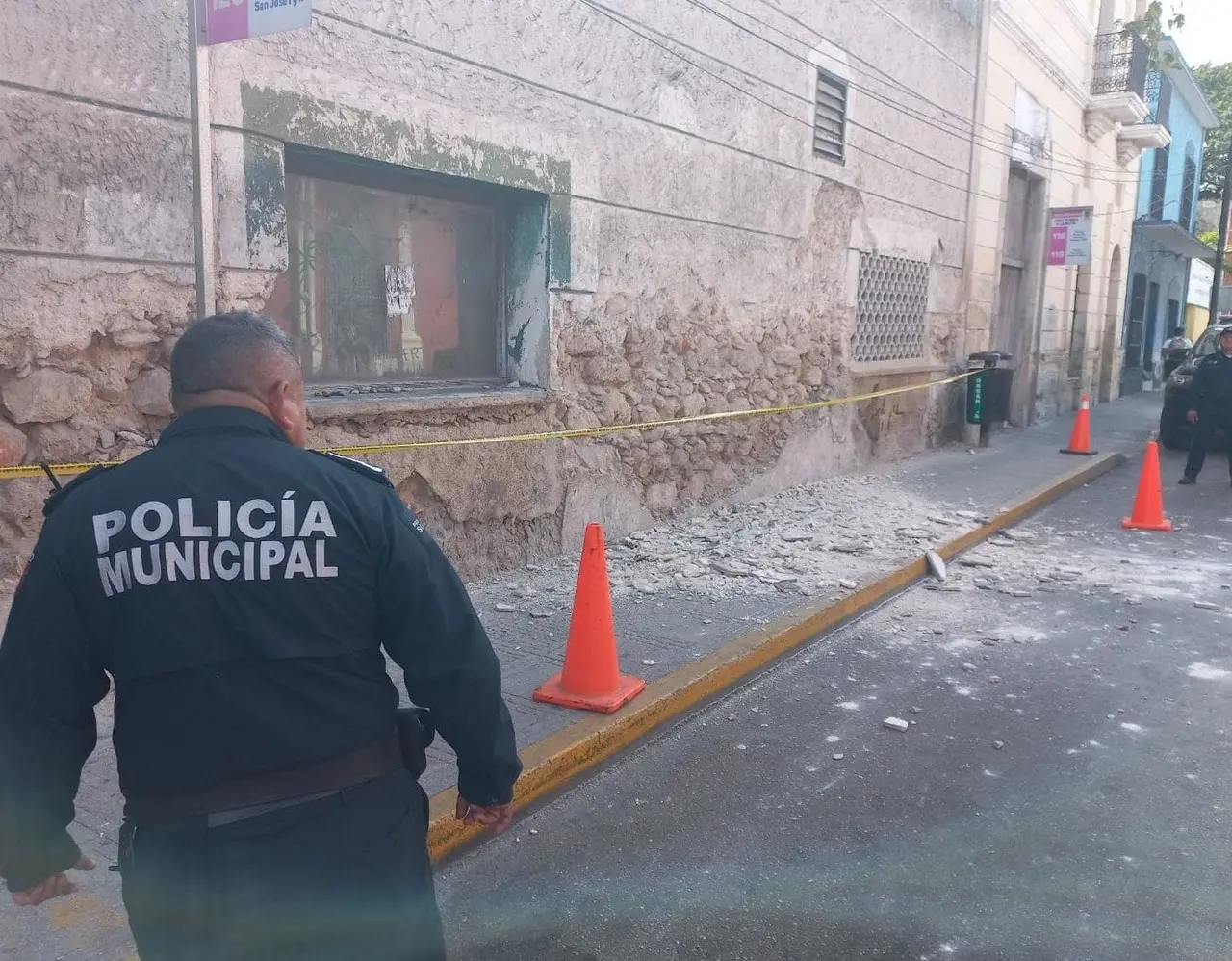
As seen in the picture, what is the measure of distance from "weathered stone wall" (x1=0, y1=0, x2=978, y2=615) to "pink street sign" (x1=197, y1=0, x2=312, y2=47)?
0.75 ft

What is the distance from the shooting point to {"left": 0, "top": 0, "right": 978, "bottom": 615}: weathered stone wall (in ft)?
13.7

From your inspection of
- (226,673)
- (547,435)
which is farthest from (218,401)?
(547,435)

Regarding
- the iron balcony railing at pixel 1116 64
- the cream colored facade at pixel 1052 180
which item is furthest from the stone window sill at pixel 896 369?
the iron balcony railing at pixel 1116 64

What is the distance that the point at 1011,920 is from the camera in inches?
124

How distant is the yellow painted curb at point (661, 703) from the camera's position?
144 inches

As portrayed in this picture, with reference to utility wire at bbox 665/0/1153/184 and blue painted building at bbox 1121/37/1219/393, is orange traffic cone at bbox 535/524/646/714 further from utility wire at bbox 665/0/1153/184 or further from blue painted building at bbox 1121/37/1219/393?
blue painted building at bbox 1121/37/1219/393

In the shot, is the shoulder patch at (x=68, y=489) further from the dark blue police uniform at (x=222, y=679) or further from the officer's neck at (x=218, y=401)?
the officer's neck at (x=218, y=401)

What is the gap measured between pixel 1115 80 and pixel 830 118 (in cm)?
1040

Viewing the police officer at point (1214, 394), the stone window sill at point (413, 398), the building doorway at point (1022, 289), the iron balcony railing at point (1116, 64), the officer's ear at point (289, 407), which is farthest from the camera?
the iron balcony railing at point (1116, 64)

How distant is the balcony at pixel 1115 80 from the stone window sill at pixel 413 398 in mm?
14462

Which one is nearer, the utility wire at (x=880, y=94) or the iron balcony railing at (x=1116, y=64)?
the utility wire at (x=880, y=94)

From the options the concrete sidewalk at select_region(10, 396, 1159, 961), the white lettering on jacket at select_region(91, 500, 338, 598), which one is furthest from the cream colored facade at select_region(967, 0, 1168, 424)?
the white lettering on jacket at select_region(91, 500, 338, 598)

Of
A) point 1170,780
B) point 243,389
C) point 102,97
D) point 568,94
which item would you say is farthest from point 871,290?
point 243,389

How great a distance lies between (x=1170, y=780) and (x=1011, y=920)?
1371 millimetres
